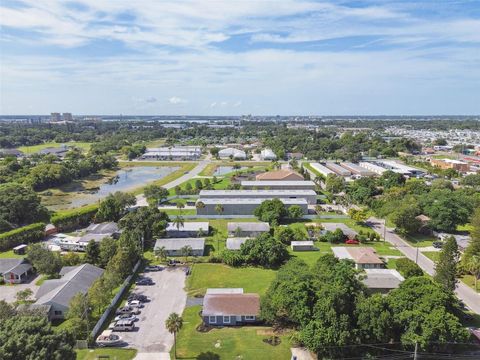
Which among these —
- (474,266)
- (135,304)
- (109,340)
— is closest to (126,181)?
(135,304)

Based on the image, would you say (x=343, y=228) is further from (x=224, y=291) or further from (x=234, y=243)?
(x=224, y=291)

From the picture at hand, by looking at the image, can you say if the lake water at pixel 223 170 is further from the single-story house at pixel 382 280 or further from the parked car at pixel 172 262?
the single-story house at pixel 382 280

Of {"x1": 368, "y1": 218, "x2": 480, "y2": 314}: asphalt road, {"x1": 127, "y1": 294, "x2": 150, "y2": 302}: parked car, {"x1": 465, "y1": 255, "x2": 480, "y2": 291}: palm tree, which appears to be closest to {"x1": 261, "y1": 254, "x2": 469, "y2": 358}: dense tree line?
{"x1": 368, "y1": 218, "x2": 480, "y2": 314}: asphalt road

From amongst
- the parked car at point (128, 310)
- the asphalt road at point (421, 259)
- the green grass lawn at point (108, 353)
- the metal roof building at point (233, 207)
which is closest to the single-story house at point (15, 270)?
the parked car at point (128, 310)

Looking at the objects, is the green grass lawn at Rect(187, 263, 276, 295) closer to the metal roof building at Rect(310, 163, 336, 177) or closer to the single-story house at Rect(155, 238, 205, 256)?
the single-story house at Rect(155, 238, 205, 256)

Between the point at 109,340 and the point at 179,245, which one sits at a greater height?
the point at 179,245

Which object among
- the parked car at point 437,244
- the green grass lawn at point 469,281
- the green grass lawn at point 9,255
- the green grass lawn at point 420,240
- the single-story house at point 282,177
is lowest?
the green grass lawn at point 469,281

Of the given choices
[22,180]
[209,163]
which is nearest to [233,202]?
[22,180]
